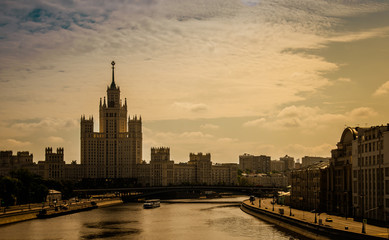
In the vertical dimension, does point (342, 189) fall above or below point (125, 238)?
above

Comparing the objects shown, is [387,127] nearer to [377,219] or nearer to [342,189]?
[377,219]

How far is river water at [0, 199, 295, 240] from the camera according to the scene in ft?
332

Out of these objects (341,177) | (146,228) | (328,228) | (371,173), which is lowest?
(146,228)

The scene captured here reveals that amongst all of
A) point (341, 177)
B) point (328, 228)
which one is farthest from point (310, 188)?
point (328, 228)

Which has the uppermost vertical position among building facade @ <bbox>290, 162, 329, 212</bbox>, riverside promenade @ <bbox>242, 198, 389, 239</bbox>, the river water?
building facade @ <bbox>290, 162, 329, 212</bbox>

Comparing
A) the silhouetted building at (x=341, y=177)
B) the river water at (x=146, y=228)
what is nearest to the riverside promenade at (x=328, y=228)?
the river water at (x=146, y=228)

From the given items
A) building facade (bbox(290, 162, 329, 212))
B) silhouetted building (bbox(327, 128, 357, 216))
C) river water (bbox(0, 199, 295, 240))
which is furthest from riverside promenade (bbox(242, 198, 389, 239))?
building facade (bbox(290, 162, 329, 212))

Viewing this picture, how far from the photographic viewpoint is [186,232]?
108m

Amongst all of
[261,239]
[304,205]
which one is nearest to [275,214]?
[304,205]

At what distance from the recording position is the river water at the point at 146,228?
101 m

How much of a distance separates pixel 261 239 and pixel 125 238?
877 inches

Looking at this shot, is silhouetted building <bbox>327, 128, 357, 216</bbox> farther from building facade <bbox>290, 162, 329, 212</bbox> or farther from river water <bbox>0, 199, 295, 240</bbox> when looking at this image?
river water <bbox>0, 199, 295, 240</bbox>

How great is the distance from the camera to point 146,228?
11538 centimetres

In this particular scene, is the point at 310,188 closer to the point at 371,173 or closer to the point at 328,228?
the point at 371,173
